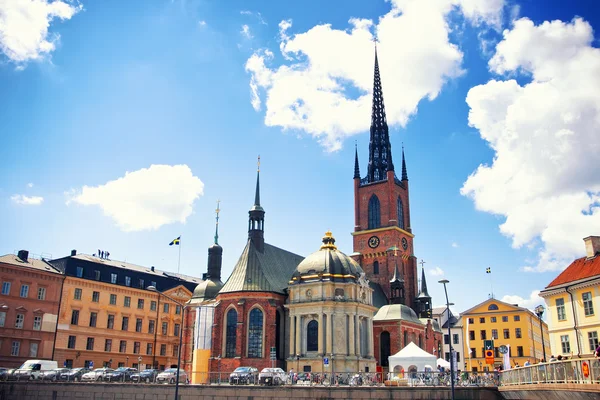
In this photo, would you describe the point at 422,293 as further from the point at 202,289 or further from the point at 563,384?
the point at 563,384

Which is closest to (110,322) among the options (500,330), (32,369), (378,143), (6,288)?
(6,288)

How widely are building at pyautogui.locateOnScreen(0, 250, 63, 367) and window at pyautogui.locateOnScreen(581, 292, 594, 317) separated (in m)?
55.4

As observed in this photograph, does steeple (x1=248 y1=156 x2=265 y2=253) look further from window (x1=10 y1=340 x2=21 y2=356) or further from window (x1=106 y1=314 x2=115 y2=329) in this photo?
window (x1=10 y1=340 x2=21 y2=356)

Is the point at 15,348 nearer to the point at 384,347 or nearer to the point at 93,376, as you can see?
the point at 93,376

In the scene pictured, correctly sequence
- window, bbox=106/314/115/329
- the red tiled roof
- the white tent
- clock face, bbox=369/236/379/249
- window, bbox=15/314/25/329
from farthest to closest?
clock face, bbox=369/236/379/249, window, bbox=106/314/115/329, window, bbox=15/314/25/329, the white tent, the red tiled roof

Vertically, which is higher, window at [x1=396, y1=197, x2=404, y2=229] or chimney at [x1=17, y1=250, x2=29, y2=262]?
window at [x1=396, y1=197, x2=404, y2=229]

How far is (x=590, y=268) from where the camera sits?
Answer: 4275 cm

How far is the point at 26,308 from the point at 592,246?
5734 cm

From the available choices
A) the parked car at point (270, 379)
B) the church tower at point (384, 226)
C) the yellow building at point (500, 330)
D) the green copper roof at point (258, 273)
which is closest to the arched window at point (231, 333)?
the green copper roof at point (258, 273)

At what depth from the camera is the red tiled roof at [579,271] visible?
42.1 m

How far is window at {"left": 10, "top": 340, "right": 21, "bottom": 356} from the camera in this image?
6174 centimetres

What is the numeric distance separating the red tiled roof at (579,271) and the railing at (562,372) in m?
14.4

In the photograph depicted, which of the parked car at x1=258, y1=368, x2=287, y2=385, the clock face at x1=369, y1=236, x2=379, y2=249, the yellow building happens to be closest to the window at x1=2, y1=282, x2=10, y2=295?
the parked car at x1=258, y1=368, x2=287, y2=385

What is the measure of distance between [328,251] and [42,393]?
33.0 m
